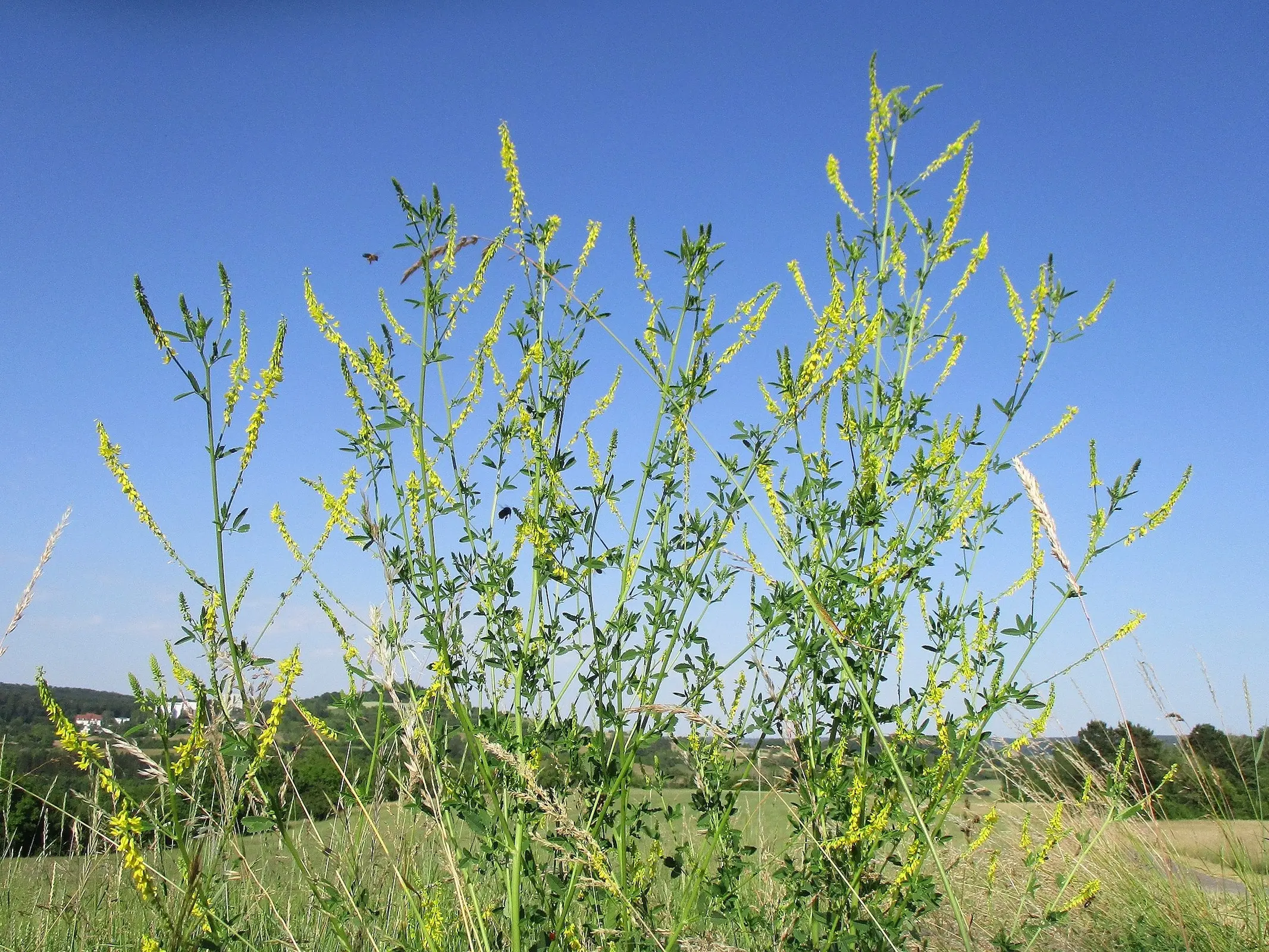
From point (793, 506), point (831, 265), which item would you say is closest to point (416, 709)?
point (793, 506)

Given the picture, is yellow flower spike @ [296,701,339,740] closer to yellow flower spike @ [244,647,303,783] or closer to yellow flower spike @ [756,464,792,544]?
yellow flower spike @ [244,647,303,783]

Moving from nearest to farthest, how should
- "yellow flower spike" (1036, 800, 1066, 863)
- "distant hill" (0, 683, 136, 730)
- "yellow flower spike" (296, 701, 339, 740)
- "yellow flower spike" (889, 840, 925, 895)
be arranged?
1. "yellow flower spike" (296, 701, 339, 740)
2. "yellow flower spike" (889, 840, 925, 895)
3. "yellow flower spike" (1036, 800, 1066, 863)
4. "distant hill" (0, 683, 136, 730)

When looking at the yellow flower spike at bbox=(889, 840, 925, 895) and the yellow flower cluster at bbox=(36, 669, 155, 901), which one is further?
the yellow flower spike at bbox=(889, 840, 925, 895)

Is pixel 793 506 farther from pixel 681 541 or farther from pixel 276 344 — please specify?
pixel 276 344

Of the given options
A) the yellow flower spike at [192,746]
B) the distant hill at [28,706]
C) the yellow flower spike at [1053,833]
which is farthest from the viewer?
the distant hill at [28,706]

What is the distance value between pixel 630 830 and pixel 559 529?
102 cm

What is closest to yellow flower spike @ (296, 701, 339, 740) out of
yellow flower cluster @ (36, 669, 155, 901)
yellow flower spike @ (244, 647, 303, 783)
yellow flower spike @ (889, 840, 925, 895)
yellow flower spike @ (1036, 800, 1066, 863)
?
yellow flower spike @ (244, 647, 303, 783)

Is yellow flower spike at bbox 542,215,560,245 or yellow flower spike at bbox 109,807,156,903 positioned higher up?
yellow flower spike at bbox 542,215,560,245

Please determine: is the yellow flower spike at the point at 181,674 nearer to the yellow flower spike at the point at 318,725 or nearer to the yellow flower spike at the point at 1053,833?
the yellow flower spike at the point at 318,725

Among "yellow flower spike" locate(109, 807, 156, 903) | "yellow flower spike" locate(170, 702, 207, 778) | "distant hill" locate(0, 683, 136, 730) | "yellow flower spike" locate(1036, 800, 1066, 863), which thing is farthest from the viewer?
"distant hill" locate(0, 683, 136, 730)

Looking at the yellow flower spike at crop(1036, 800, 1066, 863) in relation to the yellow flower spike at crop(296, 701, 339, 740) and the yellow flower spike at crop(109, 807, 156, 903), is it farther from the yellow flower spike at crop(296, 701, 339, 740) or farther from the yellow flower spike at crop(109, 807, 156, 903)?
the yellow flower spike at crop(109, 807, 156, 903)

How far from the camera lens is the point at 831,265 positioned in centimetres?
296

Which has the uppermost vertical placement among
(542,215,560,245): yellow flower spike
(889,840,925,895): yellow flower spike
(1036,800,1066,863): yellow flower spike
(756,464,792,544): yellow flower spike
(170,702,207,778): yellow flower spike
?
(542,215,560,245): yellow flower spike

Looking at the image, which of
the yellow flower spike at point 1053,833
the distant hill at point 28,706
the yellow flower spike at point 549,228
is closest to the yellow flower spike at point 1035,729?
the yellow flower spike at point 1053,833
